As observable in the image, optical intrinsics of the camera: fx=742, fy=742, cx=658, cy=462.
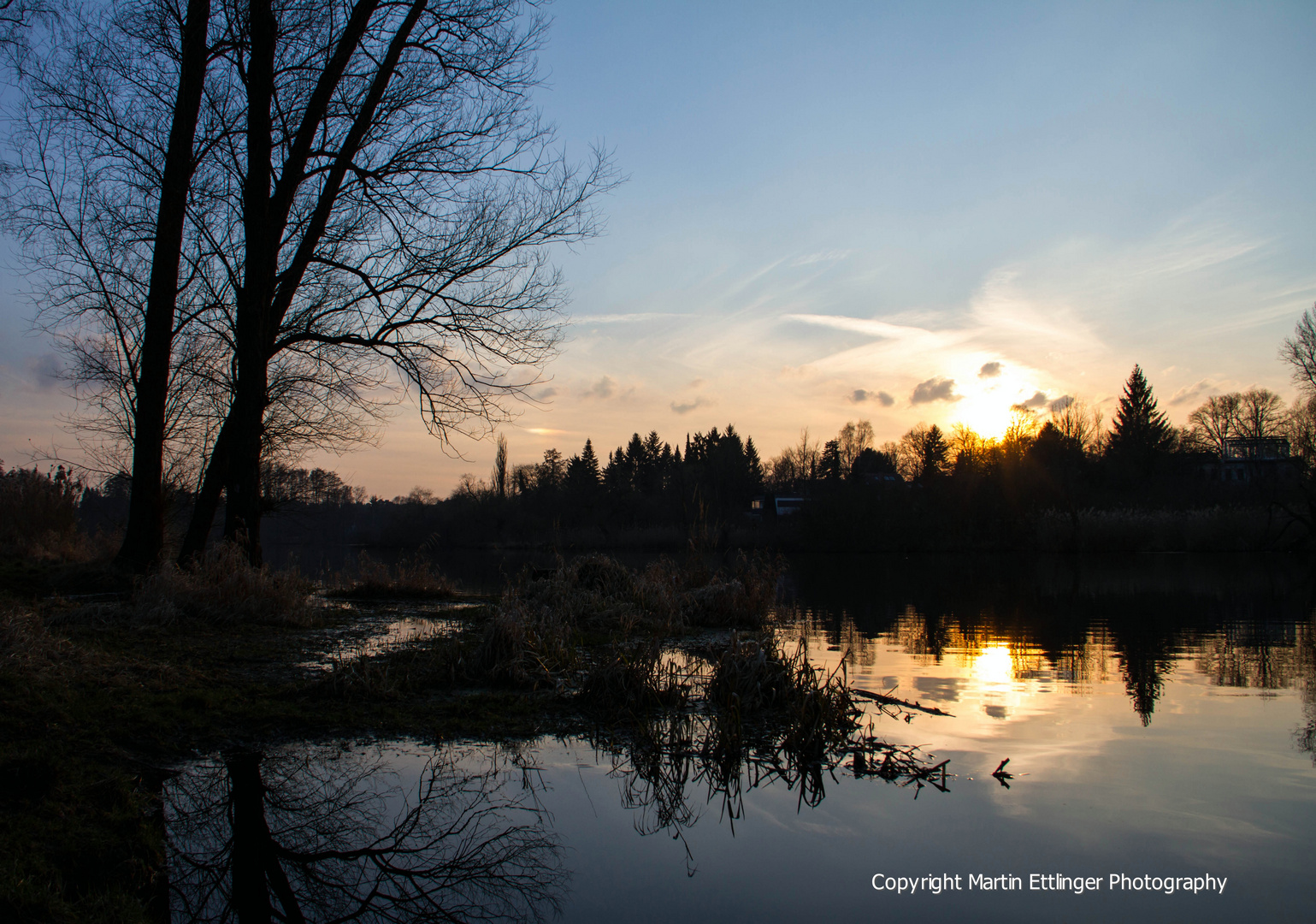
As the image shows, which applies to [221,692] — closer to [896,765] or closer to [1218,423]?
[896,765]

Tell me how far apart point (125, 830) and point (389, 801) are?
1.02m

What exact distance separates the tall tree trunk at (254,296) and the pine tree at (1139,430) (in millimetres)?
46554

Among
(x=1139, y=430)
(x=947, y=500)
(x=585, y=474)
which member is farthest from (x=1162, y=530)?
(x=585, y=474)

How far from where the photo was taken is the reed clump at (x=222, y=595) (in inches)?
282

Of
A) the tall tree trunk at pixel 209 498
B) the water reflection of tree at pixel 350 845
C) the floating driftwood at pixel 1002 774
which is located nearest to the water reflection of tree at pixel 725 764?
the floating driftwood at pixel 1002 774

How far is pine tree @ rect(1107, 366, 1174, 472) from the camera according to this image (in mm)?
44219

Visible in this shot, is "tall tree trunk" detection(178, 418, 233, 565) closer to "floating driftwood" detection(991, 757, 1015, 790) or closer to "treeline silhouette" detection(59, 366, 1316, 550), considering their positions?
"treeline silhouette" detection(59, 366, 1316, 550)

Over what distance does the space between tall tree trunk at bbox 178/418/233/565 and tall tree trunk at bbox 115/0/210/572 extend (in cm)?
33

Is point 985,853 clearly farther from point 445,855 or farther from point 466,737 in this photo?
point 466,737

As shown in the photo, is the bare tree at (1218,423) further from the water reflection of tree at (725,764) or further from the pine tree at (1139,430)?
the water reflection of tree at (725,764)

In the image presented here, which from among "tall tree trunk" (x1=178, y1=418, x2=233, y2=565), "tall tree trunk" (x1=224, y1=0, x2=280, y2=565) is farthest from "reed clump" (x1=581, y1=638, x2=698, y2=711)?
"tall tree trunk" (x1=178, y1=418, x2=233, y2=565)

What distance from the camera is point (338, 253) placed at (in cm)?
1053

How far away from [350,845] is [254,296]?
316 inches

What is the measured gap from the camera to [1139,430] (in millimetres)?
54688
